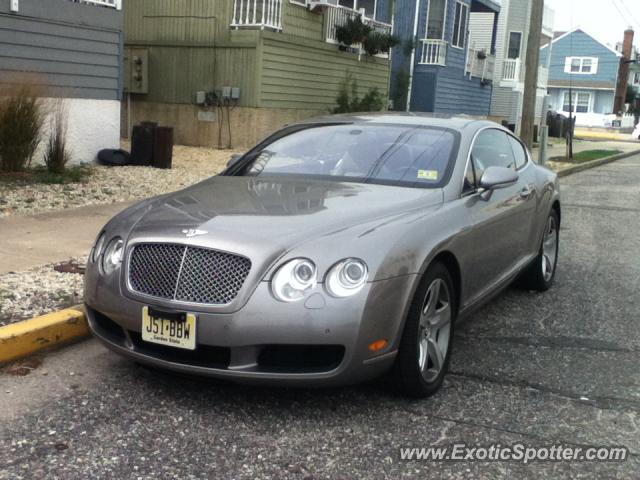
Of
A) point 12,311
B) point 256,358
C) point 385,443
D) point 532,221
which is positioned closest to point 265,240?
point 256,358

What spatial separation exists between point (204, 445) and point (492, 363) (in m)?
2.02

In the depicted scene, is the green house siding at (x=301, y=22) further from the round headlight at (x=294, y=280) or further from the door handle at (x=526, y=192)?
the round headlight at (x=294, y=280)

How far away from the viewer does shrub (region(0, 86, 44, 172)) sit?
9.37 m

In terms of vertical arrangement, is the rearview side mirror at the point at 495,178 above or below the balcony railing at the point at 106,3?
below

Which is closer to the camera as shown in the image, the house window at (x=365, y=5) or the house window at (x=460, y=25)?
the house window at (x=365, y=5)

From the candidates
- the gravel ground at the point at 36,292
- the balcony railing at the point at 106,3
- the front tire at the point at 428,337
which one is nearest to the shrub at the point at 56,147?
the balcony railing at the point at 106,3

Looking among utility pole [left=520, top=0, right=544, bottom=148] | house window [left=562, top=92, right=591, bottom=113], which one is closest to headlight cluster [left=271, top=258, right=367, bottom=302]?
utility pole [left=520, top=0, right=544, bottom=148]

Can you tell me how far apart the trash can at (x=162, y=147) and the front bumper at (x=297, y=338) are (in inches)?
352

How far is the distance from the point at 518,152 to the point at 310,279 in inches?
134

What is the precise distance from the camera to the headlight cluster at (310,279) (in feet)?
11.5

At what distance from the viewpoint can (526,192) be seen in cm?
583

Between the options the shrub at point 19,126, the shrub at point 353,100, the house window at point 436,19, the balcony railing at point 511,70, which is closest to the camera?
the shrub at point 19,126

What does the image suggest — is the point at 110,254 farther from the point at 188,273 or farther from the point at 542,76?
the point at 542,76

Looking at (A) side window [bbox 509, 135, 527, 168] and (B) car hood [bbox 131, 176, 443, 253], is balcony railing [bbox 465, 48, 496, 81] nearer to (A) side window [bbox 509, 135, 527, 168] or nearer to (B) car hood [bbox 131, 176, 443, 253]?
(A) side window [bbox 509, 135, 527, 168]
